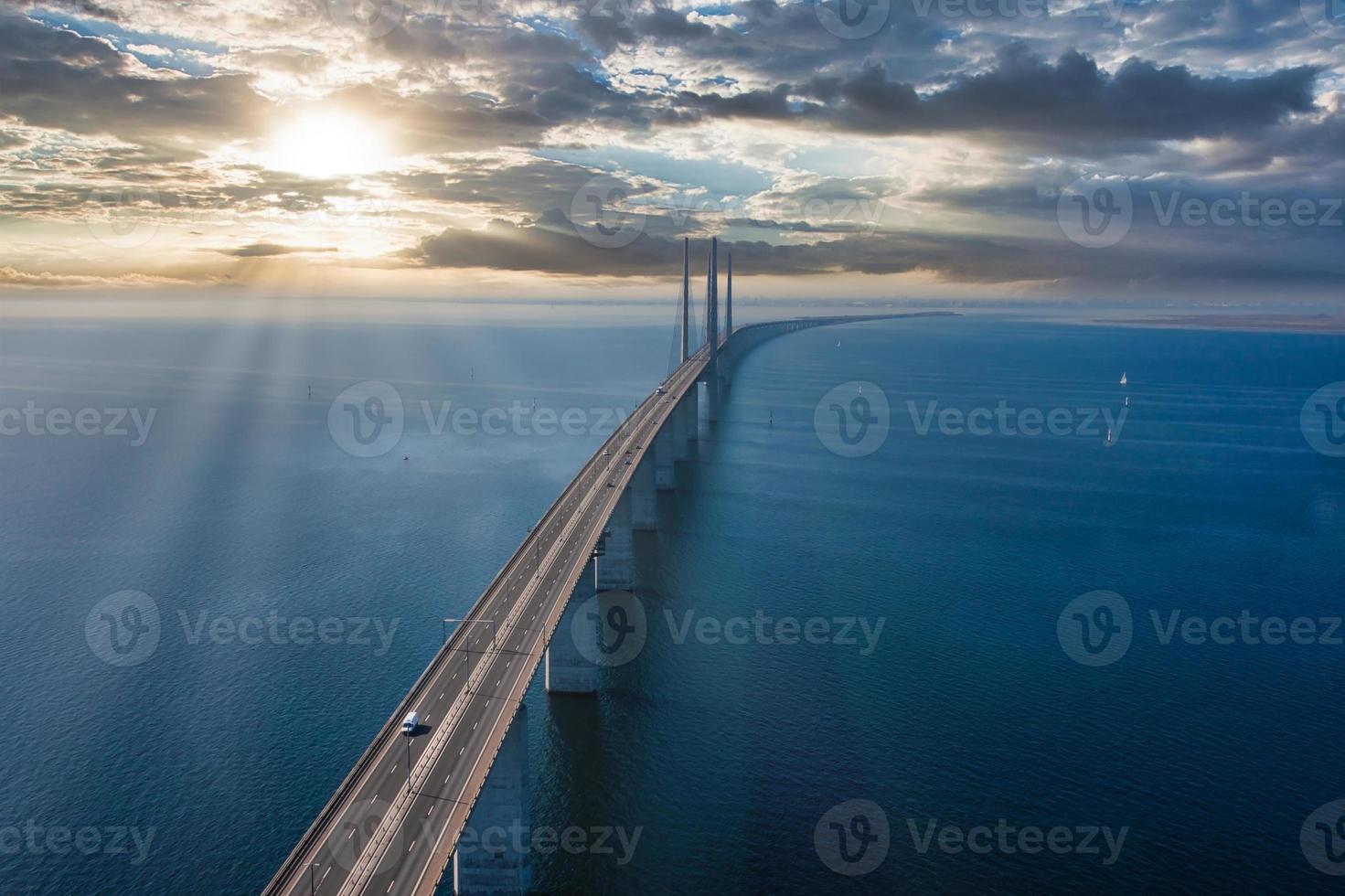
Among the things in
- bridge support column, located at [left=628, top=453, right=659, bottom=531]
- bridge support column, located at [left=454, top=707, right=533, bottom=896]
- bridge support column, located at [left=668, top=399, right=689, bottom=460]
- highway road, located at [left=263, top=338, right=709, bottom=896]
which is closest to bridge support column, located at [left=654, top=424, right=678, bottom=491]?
bridge support column, located at [left=668, top=399, right=689, bottom=460]

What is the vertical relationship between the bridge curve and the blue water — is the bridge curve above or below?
above

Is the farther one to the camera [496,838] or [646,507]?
[646,507]

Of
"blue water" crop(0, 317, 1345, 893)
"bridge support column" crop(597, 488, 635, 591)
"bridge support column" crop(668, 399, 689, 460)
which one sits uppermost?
"bridge support column" crop(668, 399, 689, 460)

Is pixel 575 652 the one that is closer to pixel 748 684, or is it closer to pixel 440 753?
pixel 748 684

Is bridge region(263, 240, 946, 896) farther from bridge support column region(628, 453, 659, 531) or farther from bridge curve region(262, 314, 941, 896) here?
bridge support column region(628, 453, 659, 531)

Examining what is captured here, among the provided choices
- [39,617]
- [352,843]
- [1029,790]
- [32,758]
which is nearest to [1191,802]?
[1029,790]

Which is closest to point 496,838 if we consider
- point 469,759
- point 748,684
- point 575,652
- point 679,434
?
point 469,759

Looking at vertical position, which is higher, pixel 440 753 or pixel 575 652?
pixel 440 753
